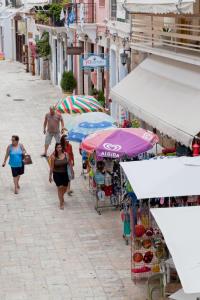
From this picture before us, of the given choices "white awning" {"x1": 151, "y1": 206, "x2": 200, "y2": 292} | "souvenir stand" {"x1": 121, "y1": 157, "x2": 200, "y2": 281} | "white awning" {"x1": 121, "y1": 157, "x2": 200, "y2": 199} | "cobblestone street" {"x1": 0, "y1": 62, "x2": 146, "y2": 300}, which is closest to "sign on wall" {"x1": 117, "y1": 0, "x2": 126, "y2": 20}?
"cobblestone street" {"x1": 0, "y1": 62, "x2": 146, "y2": 300}

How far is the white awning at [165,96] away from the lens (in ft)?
41.5

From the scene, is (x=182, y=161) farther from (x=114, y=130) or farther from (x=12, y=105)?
(x=12, y=105)

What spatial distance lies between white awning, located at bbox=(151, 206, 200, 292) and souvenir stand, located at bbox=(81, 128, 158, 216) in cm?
396

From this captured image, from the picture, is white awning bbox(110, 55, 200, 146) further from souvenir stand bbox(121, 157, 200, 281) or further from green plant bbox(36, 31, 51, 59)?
green plant bbox(36, 31, 51, 59)

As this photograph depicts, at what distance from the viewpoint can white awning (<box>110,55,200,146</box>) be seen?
12.6 m

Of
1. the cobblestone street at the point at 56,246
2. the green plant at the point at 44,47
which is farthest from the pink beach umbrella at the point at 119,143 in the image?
the green plant at the point at 44,47

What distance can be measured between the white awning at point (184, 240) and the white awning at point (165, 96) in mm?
3568

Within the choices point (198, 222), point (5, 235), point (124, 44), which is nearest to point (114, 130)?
point (5, 235)

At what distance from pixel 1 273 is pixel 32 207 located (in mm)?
3693

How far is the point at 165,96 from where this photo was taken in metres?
14.8

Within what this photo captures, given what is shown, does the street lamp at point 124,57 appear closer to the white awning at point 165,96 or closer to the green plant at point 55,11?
the white awning at point 165,96

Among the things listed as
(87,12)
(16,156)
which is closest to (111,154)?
(16,156)

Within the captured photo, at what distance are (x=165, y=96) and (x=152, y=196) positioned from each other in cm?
576

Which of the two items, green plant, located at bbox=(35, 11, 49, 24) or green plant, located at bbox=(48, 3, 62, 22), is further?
green plant, located at bbox=(35, 11, 49, 24)
